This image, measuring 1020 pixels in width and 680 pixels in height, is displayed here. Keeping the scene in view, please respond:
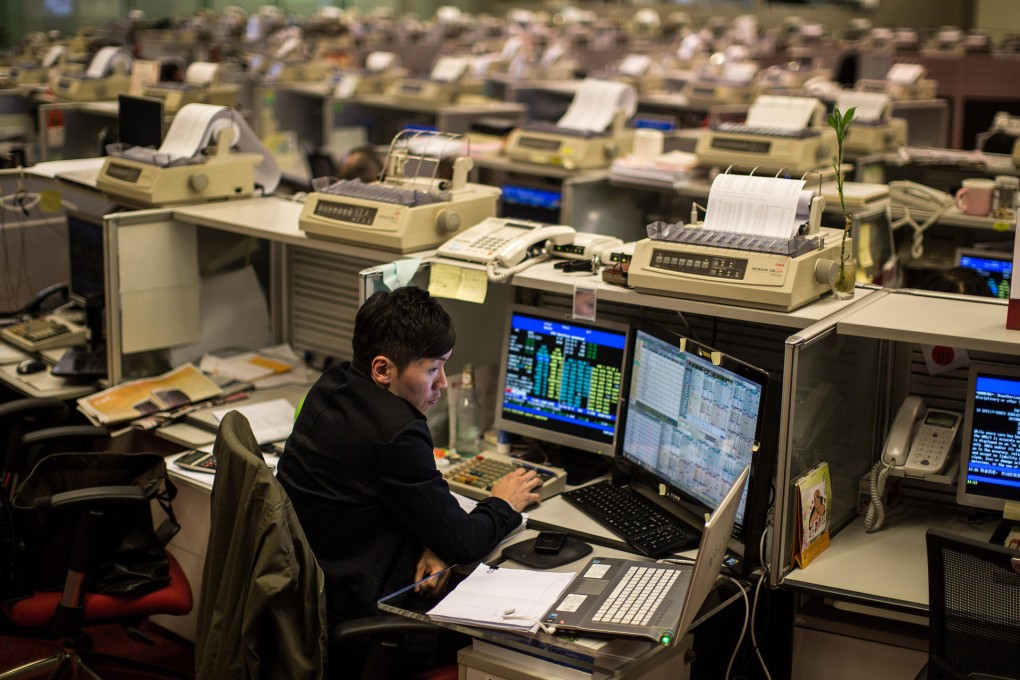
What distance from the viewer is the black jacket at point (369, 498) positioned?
2.12 metres

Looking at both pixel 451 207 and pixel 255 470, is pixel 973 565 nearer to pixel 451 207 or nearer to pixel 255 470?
pixel 255 470

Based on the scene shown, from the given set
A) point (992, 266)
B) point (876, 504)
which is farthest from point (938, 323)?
point (992, 266)

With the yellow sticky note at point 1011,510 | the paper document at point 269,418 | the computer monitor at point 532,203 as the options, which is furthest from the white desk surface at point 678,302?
the computer monitor at point 532,203

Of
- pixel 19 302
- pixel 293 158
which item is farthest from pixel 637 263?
pixel 293 158

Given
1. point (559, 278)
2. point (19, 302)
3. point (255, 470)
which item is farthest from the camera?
point (19, 302)

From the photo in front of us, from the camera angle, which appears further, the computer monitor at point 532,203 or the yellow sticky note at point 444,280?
the computer monitor at point 532,203

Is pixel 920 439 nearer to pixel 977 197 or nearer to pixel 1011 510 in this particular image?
pixel 1011 510

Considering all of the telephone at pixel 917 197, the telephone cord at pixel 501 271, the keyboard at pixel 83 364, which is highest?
the telephone at pixel 917 197

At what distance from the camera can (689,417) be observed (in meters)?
2.36

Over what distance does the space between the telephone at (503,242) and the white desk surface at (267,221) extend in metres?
0.16

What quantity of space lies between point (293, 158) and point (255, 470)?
17.3 feet

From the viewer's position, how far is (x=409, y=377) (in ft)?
7.18

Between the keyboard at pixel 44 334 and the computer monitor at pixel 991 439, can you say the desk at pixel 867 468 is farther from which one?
the keyboard at pixel 44 334

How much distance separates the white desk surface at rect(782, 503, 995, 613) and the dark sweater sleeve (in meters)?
0.64
